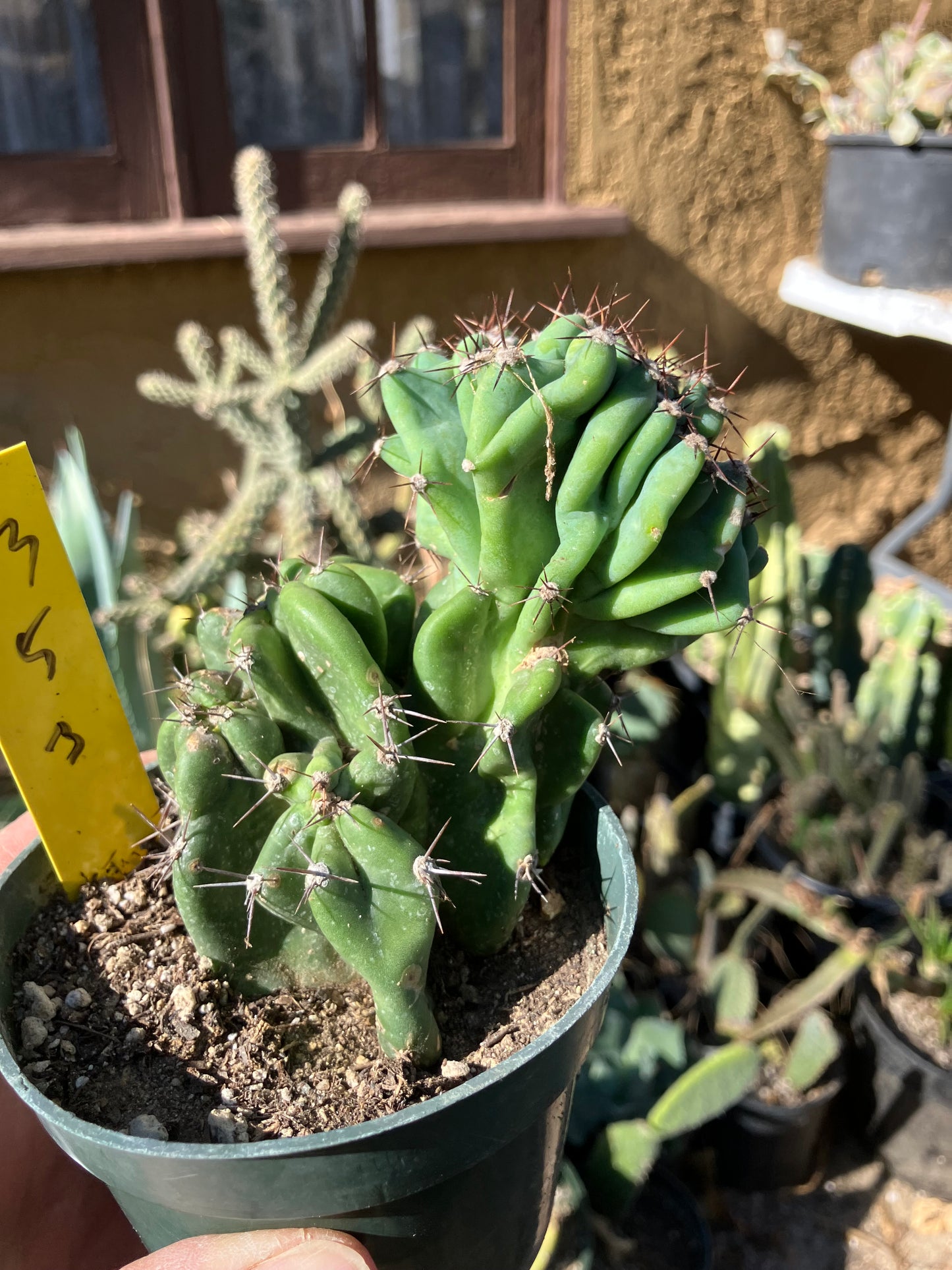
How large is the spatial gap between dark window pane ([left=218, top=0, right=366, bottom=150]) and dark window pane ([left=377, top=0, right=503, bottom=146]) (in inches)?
3.1

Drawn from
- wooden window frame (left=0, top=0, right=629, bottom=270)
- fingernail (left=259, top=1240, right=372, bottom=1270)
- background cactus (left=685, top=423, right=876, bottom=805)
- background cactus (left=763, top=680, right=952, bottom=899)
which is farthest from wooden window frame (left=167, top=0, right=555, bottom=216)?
fingernail (left=259, top=1240, right=372, bottom=1270)

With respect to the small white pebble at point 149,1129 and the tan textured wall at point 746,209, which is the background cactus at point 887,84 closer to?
the tan textured wall at point 746,209

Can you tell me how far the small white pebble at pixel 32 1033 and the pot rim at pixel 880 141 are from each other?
2.82m

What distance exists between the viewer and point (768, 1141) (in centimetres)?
182

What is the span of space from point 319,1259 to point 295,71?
2547mm

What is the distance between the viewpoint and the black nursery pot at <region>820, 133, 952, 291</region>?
2564 millimetres

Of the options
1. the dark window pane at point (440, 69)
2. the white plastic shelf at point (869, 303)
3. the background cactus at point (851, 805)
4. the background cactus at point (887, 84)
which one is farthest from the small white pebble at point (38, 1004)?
the background cactus at point (887, 84)

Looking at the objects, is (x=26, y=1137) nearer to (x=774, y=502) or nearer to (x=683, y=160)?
(x=774, y=502)

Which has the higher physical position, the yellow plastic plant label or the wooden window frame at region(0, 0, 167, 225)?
the wooden window frame at region(0, 0, 167, 225)

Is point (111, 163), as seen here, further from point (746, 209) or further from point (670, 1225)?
point (670, 1225)

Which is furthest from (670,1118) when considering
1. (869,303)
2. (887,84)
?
(887,84)

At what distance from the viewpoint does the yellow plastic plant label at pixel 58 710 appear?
82 centimetres

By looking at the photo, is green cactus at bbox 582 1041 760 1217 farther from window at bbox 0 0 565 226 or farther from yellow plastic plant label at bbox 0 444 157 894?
window at bbox 0 0 565 226

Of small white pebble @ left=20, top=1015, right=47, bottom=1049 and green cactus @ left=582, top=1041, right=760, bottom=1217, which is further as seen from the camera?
green cactus @ left=582, top=1041, right=760, bottom=1217
